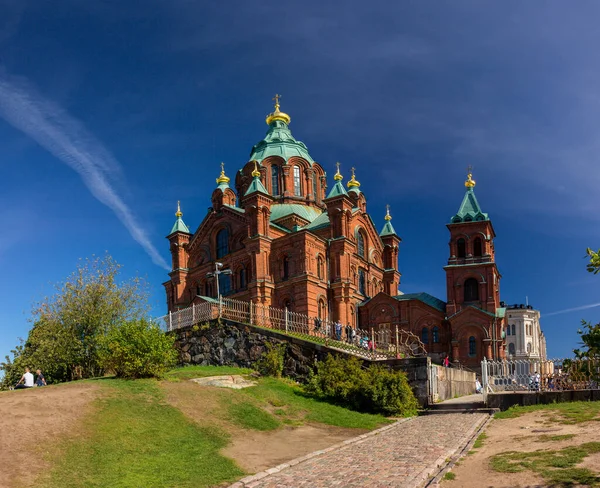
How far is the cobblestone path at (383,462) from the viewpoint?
1032 cm

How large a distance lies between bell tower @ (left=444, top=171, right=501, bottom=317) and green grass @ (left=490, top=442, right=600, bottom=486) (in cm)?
3058

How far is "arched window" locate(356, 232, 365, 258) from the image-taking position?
1804 inches

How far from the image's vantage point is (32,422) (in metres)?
12.3

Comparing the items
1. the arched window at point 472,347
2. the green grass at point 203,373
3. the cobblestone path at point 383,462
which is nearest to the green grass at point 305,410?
the cobblestone path at point 383,462

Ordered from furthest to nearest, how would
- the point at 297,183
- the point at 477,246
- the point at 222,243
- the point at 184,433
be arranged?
the point at 297,183 < the point at 222,243 < the point at 477,246 < the point at 184,433

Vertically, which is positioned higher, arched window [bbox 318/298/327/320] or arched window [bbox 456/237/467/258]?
arched window [bbox 456/237/467/258]

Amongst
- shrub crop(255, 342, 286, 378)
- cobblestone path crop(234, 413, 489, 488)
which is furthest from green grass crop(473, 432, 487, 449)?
shrub crop(255, 342, 286, 378)

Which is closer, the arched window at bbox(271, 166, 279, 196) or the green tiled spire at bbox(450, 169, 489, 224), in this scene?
the green tiled spire at bbox(450, 169, 489, 224)

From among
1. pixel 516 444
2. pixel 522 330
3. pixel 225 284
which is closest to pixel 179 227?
pixel 225 284

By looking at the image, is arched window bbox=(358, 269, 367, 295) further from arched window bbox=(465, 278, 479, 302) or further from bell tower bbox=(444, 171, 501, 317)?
arched window bbox=(465, 278, 479, 302)

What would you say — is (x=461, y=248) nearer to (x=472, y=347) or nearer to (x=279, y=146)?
(x=472, y=347)

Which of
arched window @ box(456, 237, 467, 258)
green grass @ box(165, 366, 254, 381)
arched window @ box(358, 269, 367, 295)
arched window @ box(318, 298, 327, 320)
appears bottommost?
green grass @ box(165, 366, 254, 381)

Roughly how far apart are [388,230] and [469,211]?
308 inches

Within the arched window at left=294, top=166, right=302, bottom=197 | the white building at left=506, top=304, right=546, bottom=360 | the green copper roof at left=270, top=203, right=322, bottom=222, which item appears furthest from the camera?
the white building at left=506, top=304, right=546, bottom=360
